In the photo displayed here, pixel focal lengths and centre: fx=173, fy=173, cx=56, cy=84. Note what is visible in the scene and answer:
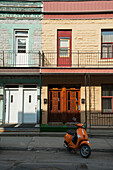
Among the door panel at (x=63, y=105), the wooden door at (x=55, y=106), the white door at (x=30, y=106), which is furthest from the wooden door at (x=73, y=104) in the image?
the white door at (x=30, y=106)

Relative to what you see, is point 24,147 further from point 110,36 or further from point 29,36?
point 110,36

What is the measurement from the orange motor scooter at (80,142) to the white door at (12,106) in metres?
5.20

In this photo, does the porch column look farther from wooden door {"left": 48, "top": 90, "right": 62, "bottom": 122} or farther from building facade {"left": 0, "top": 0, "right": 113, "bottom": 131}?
wooden door {"left": 48, "top": 90, "right": 62, "bottom": 122}

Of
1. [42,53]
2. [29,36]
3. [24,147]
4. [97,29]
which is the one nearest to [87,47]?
[97,29]

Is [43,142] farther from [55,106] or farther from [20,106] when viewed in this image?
[20,106]

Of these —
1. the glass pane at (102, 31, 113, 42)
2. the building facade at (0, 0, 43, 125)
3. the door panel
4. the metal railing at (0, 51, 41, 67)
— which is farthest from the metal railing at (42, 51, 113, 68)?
the door panel

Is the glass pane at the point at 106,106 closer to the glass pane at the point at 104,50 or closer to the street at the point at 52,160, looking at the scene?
the glass pane at the point at 104,50

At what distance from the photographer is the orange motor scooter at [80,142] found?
6.01 metres

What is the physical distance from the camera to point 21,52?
11.0m

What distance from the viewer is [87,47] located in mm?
10742

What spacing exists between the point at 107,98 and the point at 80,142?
5230mm

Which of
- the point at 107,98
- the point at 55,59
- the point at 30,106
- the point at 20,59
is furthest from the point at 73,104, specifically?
the point at 20,59

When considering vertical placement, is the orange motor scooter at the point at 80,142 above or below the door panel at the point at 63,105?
below

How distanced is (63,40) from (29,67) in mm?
2889
